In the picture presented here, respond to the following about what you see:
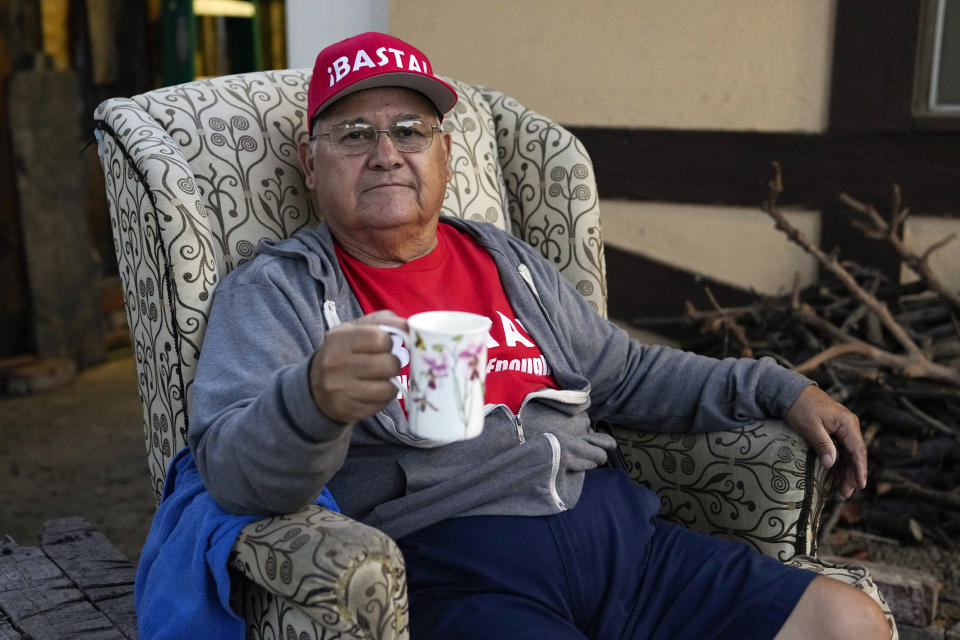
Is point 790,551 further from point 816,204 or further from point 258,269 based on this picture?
point 816,204

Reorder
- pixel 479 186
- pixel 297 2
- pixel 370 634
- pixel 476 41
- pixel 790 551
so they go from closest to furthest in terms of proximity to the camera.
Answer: pixel 370 634 < pixel 790 551 < pixel 479 186 < pixel 297 2 < pixel 476 41

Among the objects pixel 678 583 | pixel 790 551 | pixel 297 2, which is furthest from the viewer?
pixel 297 2

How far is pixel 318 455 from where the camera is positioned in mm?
1396

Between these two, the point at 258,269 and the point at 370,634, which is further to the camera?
the point at 258,269

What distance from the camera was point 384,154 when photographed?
194cm

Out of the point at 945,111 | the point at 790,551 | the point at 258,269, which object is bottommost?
the point at 790,551

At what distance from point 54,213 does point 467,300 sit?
4346 millimetres

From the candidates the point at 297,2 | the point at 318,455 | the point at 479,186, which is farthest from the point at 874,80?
the point at 318,455

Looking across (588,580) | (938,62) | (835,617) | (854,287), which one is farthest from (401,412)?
(938,62)

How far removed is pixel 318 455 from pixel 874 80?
9.32 feet

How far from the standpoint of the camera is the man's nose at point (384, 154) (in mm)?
1939

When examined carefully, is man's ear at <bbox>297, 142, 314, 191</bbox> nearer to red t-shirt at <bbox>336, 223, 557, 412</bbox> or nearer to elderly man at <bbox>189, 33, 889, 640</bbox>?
elderly man at <bbox>189, 33, 889, 640</bbox>

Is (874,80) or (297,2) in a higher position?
(297,2)

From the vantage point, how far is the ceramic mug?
4.07 feet
